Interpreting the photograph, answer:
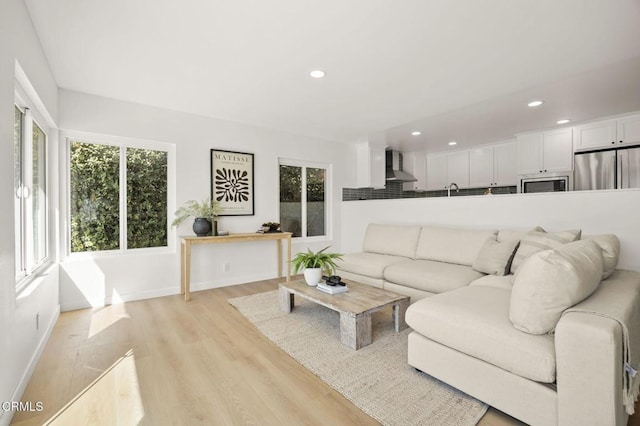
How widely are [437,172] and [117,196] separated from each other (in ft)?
20.0

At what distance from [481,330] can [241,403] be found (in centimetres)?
140

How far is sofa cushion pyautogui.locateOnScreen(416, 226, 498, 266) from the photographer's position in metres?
3.32

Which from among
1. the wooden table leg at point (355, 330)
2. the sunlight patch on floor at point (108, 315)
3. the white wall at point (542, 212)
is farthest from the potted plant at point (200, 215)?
the white wall at point (542, 212)

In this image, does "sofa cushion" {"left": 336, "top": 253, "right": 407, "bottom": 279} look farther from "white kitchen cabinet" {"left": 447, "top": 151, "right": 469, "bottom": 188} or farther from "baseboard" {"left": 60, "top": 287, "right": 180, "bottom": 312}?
"white kitchen cabinet" {"left": 447, "top": 151, "right": 469, "bottom": 188}

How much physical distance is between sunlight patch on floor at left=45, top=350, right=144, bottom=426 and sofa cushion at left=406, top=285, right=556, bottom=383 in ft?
5.62

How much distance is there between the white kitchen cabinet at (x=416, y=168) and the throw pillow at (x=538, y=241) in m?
4.35

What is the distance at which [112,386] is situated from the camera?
1906 millimetres

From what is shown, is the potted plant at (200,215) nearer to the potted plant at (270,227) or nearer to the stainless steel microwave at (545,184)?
the potted plant at (270,227)

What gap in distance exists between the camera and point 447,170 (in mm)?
6785

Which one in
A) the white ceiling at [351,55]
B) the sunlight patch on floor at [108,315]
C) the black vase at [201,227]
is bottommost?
the sunlight patch on floor at [108,315]

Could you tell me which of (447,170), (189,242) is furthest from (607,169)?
(189,242)

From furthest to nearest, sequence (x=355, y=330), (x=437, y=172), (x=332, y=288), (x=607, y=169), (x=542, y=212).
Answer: (x=437, y=172) → (x=607, y=169) → (x=542, y=212) → (x=332, y=288) → (x=355, y=330)

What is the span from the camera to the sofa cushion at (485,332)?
1.45m

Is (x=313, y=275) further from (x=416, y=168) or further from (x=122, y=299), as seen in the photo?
(x=416, y=168)
